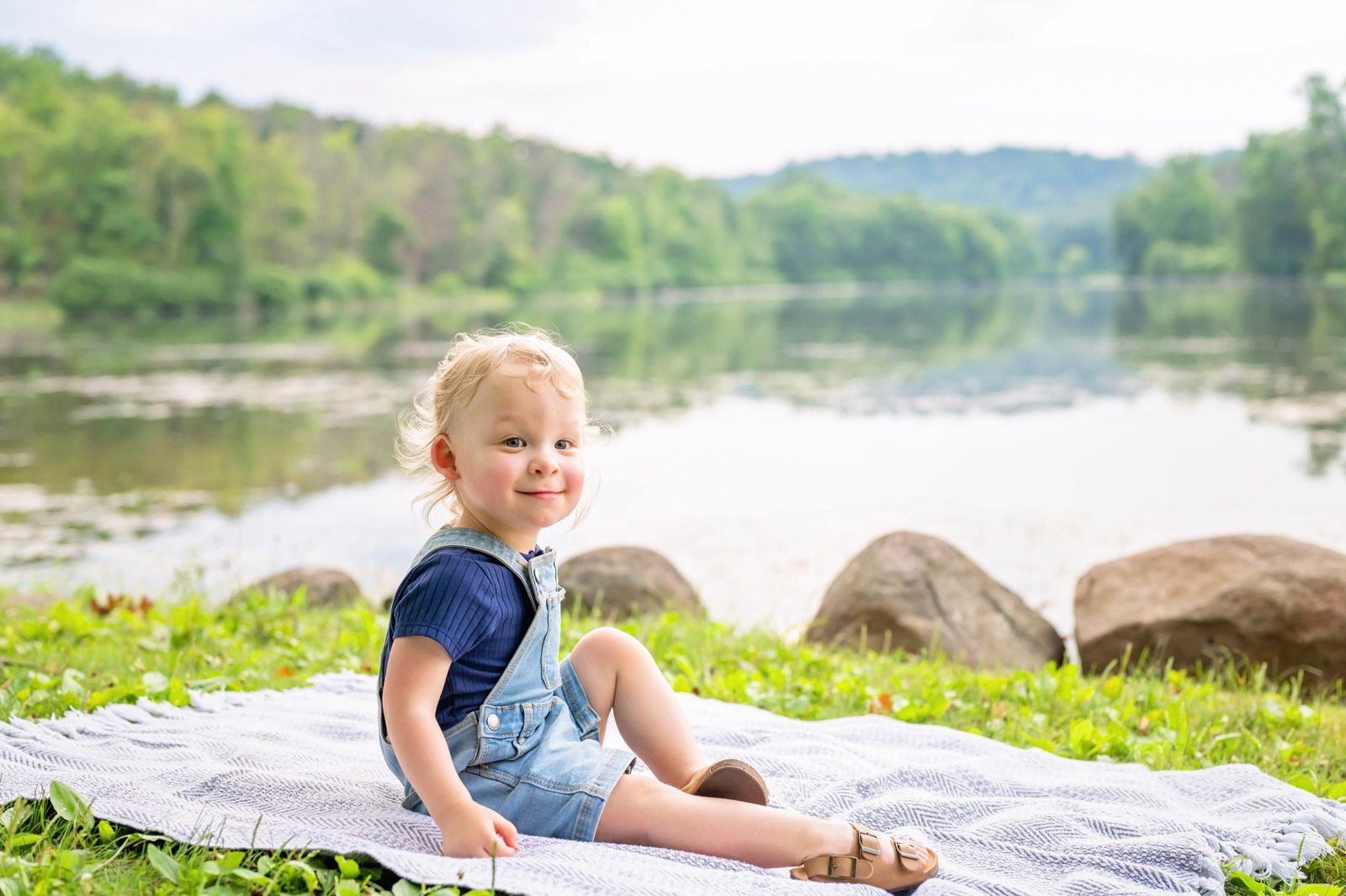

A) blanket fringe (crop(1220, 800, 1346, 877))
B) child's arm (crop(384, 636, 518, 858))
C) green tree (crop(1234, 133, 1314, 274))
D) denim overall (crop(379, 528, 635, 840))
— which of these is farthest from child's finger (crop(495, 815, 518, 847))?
green tree (crop(1234, 133, 1314, 274))

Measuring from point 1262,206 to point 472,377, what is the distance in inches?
1880

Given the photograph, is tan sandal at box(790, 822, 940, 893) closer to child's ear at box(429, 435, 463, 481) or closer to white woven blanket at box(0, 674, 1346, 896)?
white woven blanket at box(0, 674, 1346, 896)

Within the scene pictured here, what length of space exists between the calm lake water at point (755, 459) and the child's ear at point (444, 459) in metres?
0.42

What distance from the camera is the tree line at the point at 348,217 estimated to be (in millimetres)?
49719

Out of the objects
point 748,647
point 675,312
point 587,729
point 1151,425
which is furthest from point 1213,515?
point 675,312

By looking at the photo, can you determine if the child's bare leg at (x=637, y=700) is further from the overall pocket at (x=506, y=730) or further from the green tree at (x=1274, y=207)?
the green tree at (x=1274, y=207)

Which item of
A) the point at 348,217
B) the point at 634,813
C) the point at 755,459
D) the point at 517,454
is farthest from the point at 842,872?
the point at 348,217

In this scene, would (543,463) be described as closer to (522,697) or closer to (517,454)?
(517,454)

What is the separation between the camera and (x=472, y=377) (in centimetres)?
245

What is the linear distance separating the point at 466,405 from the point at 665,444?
1031 centimetres

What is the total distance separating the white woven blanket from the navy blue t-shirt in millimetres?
309

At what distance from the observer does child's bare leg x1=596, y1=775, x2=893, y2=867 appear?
7.55 ft

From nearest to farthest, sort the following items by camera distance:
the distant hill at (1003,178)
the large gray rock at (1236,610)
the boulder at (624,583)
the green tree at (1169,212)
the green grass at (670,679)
Result: the green grass at (670,679) < the large gray rock at (1236,610) < the boulder at (624,583) < the green tree at (1169,212) < the distant hill at (1003,178)

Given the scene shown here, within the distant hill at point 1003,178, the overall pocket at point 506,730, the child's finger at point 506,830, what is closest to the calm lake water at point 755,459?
the overall pocket at point 506,730
